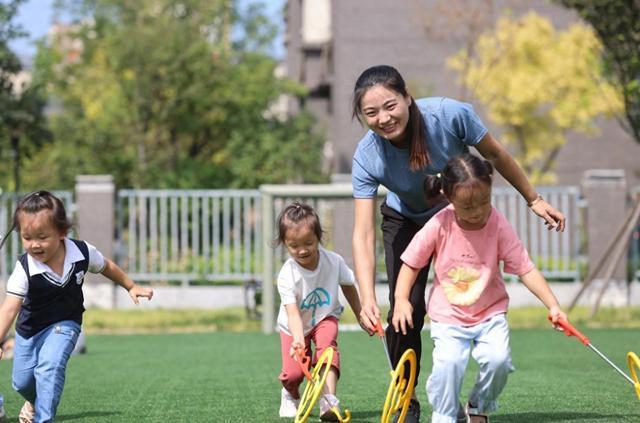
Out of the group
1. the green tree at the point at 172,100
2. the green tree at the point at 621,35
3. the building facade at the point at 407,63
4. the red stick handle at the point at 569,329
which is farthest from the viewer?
the building facade at the point at 407,63

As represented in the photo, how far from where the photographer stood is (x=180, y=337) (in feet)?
53.6

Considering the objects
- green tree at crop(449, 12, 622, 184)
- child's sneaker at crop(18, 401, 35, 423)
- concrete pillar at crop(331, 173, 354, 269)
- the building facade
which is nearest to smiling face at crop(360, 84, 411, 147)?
child's sneaker at crop(18, 401, 35, 423)

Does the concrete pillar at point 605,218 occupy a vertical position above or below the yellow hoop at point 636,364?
below

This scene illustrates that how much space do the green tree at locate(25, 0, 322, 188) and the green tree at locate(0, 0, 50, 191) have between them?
6.76 metres

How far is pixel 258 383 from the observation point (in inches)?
351

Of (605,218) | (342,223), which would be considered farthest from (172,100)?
(605,218)

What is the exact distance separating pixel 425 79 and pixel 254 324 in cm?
1641

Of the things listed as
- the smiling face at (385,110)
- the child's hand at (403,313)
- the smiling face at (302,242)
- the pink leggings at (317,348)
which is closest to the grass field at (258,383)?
the pink leggings at (317,348)

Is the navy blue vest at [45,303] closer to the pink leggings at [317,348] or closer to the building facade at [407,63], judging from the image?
the pink leggings at [317,348]

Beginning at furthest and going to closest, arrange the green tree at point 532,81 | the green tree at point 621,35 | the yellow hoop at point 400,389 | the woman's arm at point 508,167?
the green tree at point 532,81 < the green tree at point 621,35 < the woman's arm at point 508,167 < the yellow hoop at point 400,389

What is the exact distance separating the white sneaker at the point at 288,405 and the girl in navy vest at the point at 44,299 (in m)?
1.30

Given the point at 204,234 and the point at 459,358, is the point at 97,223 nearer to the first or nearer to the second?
the point at 204,234

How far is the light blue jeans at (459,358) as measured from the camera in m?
5.19

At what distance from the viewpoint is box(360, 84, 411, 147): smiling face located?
548 centimetres
